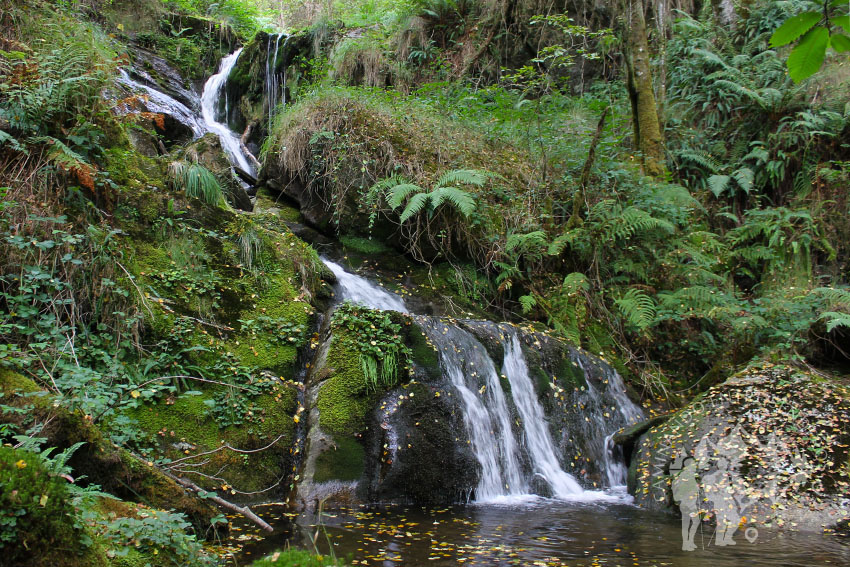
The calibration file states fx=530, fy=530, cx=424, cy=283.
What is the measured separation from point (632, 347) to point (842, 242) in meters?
4.92

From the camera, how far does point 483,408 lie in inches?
230

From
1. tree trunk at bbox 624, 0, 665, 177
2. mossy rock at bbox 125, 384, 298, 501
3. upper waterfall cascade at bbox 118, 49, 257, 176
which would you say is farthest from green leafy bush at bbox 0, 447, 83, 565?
tree trunk at bbox 624, 0, 665, 177

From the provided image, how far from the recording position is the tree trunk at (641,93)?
413 inches

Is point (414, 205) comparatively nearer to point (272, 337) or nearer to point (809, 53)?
point (272, 337)

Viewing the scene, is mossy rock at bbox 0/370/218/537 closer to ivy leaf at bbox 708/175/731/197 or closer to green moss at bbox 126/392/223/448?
green moss at bbox 126/392/223/448

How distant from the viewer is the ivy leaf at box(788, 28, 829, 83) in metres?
1.54

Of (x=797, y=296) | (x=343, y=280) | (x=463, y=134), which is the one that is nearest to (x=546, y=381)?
(x=343, y=280)

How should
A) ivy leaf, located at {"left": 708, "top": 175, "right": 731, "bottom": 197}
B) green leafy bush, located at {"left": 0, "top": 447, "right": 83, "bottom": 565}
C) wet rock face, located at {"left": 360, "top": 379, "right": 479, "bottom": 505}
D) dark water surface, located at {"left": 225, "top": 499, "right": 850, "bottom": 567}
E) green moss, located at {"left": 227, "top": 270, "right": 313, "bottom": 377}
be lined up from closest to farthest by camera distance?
green leafy bush, located at {"left": 0, "top": 447, "right": 83, "bottom": 565} < dark water surface, located at {"left": 225, "top": 499, "right": 850, "bottom": 567} < wet rock face, located at {"left": 360, "top": 379, "right": 479, "bottom": 505} < green moss, located at {"left": 227, "top": 270, "right": 313, "bottom": 377} < ivy leaf, located at {"left": 708, "top": 175, "right": 731, "bottom": 197}

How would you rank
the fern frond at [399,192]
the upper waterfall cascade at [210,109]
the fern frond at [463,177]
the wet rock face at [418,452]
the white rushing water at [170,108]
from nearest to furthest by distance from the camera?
the wet rock face at [418,452]
the fern frond at [399,192]
the fern frond at [463,177]
the white rushing water at [170,108]
the upper waterfall cascade at [210,109]

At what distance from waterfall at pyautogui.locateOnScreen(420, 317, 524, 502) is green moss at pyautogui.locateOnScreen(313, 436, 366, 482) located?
1.21 metres

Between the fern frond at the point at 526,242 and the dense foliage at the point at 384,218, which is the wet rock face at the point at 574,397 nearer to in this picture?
the dense foliage at the point at 384,218

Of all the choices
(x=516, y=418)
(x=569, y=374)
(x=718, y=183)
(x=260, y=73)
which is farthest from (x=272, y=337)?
(x=260, y=73)

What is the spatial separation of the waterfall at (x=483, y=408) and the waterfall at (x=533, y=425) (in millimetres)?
256

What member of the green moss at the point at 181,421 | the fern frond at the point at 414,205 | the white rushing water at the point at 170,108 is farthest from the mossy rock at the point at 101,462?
the white rushing water at the point at 170,108
